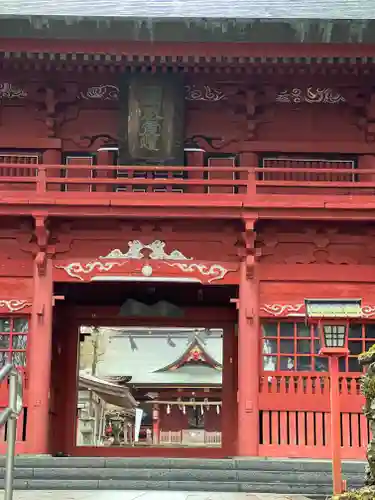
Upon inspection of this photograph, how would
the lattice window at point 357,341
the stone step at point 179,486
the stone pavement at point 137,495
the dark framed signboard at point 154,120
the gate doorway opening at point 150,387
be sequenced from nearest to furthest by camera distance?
the stone pavement at point 137,495, the stone step at point 179,486, the lattice window at point 357,341, the dark framed signboard at point 154,120, the gate doorway opening at point 150,387

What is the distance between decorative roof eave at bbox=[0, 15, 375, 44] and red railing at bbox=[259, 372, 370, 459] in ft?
18.4

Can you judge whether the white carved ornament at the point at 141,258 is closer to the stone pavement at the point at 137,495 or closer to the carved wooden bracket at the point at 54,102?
the carved wooden bracket at the point at 54,102

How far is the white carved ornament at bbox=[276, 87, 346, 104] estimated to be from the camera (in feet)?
45.3

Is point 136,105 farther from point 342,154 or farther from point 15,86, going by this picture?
point 342,154

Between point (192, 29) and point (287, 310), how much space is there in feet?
16.1

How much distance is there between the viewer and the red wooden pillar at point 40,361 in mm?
11930

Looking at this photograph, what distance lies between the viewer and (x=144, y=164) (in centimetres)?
1346

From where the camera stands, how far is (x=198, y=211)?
1231 cm

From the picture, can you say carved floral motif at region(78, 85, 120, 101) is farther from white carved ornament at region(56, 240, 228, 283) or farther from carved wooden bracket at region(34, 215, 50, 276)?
white carved ornament at region(56, 240, 228, 283)

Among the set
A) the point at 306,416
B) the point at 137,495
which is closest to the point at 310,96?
the point at 306,416

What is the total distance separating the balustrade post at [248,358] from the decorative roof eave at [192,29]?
10.8ft

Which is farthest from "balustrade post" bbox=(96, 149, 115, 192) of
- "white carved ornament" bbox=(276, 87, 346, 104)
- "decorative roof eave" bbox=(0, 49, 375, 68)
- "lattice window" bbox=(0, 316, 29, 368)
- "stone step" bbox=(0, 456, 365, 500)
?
"stone step" bbox=(0, 456, 365, 500)

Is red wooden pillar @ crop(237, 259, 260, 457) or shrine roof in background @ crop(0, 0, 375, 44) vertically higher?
shrine roof in background @ crop(0, 0, 375, 44)

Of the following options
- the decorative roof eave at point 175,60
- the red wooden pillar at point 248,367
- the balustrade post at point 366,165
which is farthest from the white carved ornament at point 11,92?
the balustrade post at point 366,165
